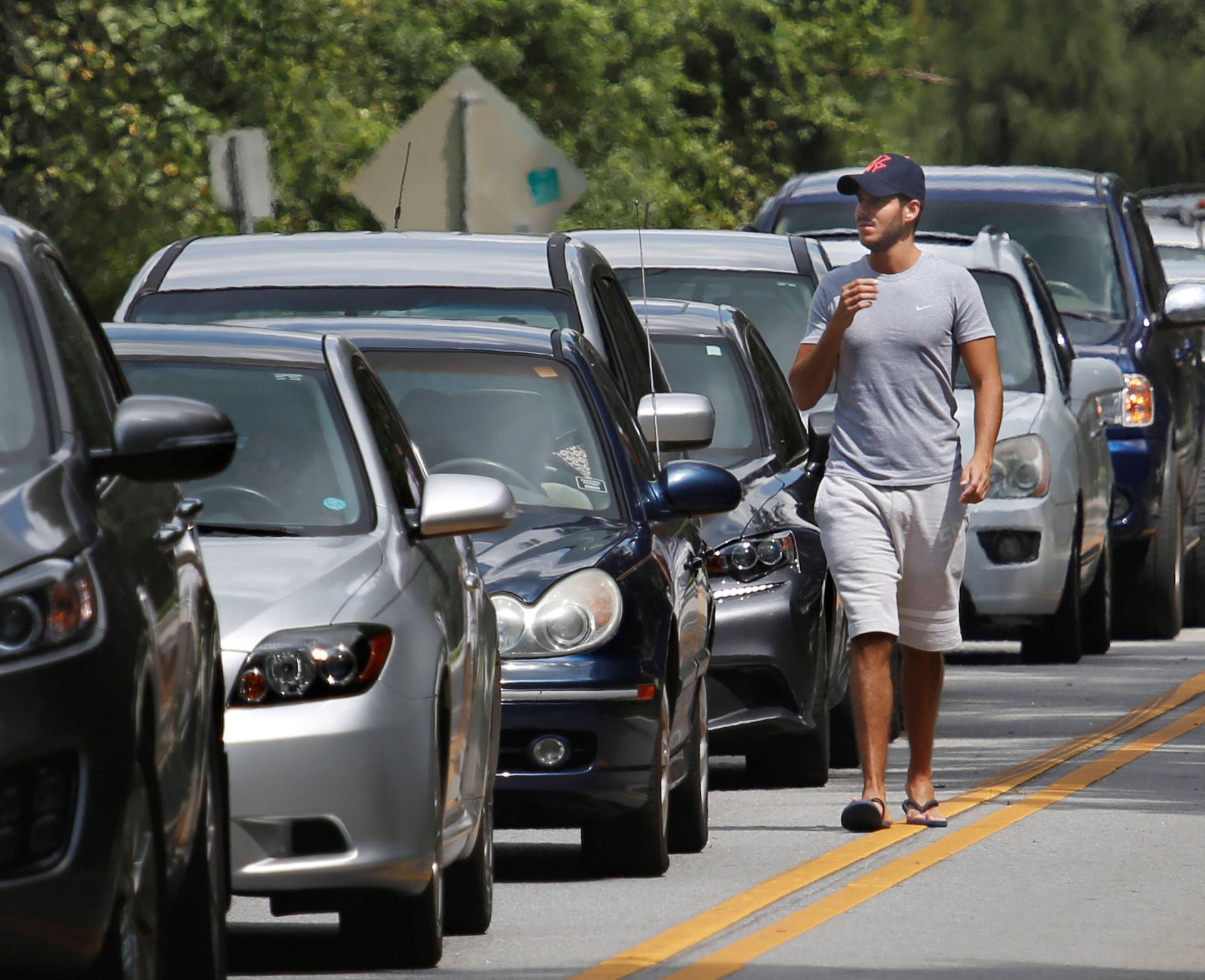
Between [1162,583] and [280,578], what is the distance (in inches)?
470

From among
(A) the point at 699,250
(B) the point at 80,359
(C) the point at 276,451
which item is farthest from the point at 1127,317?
(B) the point at 80,359

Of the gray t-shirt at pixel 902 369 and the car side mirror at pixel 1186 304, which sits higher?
the gray t-shirt at pixel 902 369

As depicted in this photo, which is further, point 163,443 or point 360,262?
point 360,262

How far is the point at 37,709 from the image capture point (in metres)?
4.83

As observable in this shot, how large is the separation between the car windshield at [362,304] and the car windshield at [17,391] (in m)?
5.05

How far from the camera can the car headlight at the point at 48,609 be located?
4855 millimetres

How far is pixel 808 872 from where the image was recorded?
9.02 m

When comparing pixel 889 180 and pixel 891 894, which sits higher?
pixel 889 180

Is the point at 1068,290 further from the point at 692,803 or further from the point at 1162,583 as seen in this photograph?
the point at 692,803

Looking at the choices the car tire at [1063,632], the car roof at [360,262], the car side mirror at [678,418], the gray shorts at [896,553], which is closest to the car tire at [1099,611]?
the car tire at [1063,632]

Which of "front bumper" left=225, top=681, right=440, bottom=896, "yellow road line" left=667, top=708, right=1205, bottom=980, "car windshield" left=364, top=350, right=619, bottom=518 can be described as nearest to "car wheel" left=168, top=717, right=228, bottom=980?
"front bumper" left=225, top=681, right=440, bottom=896

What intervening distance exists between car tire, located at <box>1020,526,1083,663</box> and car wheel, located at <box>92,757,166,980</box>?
446 inches

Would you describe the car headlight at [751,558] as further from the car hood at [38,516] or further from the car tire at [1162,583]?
the car tire at [1162,583]

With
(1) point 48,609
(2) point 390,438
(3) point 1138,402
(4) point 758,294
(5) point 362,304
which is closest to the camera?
(1) point 48,609
